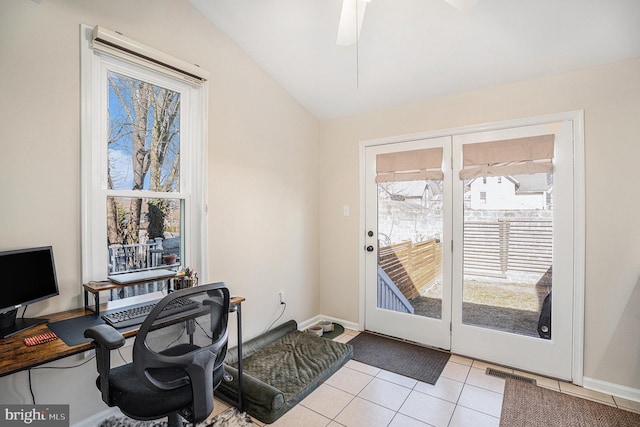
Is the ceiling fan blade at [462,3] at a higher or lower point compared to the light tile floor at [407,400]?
higher

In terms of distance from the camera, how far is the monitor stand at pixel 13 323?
1.50m

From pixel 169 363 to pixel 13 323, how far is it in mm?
936

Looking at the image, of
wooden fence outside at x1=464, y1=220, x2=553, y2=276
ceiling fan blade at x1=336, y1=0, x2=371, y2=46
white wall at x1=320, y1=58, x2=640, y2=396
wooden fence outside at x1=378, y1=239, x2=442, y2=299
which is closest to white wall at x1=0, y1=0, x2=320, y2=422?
wooden fence outside at x1=378, y1=239, x2=442, y2=299

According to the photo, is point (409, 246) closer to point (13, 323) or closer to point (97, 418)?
point (97, 418)

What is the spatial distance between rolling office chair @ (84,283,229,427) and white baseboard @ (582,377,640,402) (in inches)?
109

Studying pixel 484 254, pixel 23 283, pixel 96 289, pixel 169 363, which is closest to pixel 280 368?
pixel 169 363

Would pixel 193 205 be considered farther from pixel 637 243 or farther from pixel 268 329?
pixel 637 243

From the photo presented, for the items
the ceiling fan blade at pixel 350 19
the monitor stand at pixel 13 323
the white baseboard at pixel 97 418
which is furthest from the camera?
the white baseboard at pixel 97 418

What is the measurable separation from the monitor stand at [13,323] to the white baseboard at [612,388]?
145 inches

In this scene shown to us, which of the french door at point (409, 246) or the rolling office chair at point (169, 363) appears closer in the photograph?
the rolling office chair at point (169, 363)

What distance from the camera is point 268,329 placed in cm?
312

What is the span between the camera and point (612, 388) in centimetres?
231

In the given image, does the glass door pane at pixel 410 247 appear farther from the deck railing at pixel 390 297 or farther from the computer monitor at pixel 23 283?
the computer monitor at pixel 23 283

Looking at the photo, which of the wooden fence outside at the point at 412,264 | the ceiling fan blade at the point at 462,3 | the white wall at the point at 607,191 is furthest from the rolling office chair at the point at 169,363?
the white wall at the point at 607,191
